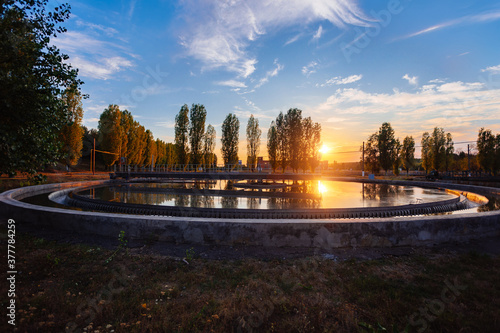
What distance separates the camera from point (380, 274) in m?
4.50

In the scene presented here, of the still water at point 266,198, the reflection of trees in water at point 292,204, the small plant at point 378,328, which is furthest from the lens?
the still water at point 266,198

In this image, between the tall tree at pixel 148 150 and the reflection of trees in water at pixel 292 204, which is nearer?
the reflection of trees in water at pixel 292 204

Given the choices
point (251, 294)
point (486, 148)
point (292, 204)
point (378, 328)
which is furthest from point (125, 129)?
point (486, 148)

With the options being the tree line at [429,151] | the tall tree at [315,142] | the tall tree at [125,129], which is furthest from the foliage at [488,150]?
the tall tree at [125,129]

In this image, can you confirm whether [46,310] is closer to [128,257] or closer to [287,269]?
[128,257]

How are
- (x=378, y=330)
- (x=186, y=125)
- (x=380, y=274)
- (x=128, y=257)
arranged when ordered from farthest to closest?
(x=186, y=125), (x=128, y=257), (x=380, y=274), (x=378, y=330)

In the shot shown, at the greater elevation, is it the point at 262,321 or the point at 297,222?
the point at 297,222

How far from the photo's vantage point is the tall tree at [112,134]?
46.7 m

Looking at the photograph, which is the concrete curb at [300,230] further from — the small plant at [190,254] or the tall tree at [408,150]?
→ the tall tree at [408,150]

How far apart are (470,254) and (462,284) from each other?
1.98 meters

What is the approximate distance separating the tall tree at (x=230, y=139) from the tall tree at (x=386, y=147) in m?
28.6

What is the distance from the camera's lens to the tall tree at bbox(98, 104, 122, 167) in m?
46.7

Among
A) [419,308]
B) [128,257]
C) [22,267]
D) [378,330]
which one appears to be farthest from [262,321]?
[22,267]

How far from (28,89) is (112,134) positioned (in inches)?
1907
